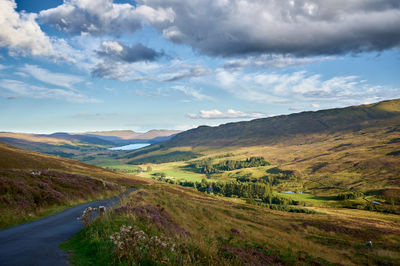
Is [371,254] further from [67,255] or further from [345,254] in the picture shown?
[67,255]

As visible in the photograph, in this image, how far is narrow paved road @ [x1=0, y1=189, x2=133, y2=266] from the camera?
10.4m

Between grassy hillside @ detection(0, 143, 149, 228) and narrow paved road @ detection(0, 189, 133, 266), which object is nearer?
narrow paved road @ detection(0, 189, 133, 266)

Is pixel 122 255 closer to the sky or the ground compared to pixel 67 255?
closer to the sky

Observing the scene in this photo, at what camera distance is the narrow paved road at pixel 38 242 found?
10414mm

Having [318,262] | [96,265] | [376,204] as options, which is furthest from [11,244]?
[376,204]

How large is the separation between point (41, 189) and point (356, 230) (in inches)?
2617

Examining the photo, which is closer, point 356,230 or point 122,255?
point 122,255

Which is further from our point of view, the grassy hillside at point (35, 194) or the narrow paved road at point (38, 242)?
the grassy hillside at point (35, 194)

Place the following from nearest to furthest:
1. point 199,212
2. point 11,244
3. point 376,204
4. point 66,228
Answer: point 11,244
point 66,228
point 199,212
point 376,204

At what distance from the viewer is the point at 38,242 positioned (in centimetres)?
1352

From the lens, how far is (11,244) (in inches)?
512

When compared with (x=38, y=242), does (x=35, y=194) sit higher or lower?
lower

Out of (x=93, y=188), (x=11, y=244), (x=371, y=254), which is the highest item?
(x=11, y=244)

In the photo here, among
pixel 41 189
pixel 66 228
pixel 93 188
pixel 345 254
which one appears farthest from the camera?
pixel 93 188
